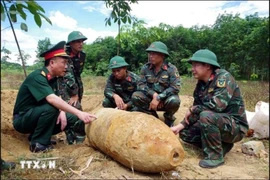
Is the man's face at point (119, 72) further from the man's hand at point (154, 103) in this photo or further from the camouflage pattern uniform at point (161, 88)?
the man's hand at point (154, 103)

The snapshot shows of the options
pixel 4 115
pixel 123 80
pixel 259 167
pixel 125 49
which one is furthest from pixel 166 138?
pixel 125 49

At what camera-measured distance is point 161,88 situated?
464 cm

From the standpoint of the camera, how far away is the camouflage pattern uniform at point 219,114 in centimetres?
323

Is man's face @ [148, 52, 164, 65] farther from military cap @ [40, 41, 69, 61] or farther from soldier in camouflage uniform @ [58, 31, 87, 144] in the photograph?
military cap @ [40, 41, 69, 61]

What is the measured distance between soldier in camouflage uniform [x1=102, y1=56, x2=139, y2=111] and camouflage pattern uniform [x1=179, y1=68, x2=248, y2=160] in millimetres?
1473

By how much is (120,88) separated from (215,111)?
2.08m

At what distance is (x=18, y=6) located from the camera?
5.77ft

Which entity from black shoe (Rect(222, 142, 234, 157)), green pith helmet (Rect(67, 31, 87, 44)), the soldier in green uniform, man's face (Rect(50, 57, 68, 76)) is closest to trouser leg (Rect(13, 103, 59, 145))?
the soldier in green uniform

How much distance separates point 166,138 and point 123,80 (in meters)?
2.30

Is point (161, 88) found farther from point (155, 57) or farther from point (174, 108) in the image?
point (155, 57)

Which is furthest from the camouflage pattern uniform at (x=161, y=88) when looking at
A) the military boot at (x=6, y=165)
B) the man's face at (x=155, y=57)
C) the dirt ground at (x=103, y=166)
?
the military boot at (x=6, y=165)

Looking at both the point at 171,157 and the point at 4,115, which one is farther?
the point at 4,115

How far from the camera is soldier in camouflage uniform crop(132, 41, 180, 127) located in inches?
174

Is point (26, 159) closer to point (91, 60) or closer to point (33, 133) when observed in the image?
point (33, 133)
